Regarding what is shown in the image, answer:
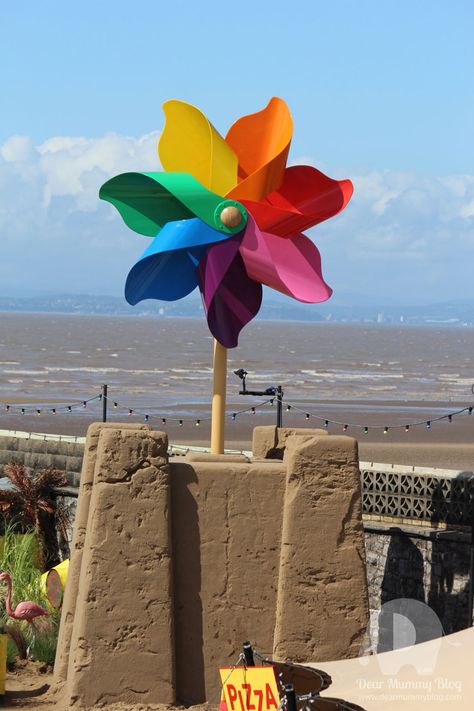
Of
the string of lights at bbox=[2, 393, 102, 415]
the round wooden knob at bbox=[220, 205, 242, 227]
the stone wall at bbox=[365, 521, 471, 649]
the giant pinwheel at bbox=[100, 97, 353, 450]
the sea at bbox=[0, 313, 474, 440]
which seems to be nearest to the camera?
the round wooden knob at bbox=[220, 205, 242, 227]

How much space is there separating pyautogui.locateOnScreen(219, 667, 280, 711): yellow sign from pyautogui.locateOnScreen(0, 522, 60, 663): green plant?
5537mm

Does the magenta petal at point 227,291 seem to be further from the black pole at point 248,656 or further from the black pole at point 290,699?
the black pole at point 290,699

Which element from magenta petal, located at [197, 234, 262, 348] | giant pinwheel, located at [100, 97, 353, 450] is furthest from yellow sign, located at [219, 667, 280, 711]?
magenta petal, located at [197, 234, 262, 348]

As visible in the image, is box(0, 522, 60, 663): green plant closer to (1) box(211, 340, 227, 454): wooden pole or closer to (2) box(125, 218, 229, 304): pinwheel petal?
(1) box(211, 340, 227, 454): wooden pole

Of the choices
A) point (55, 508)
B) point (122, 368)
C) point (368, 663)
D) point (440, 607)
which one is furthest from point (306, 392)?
point (368, 663)

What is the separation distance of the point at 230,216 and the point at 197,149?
957mm

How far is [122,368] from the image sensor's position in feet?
256

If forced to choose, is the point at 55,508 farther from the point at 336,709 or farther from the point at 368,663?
the point at 336,709

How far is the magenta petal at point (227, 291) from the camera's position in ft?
47.4

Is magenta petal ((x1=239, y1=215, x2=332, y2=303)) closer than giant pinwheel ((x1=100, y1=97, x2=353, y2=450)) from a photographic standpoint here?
No

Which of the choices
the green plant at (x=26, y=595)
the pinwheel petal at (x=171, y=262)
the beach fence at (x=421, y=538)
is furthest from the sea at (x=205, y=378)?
the pinwheel petal at (x=171, y=262)

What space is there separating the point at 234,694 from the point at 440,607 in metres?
5.85

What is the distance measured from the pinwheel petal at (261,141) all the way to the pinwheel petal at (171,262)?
67cm

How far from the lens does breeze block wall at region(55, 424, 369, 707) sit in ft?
42.5
